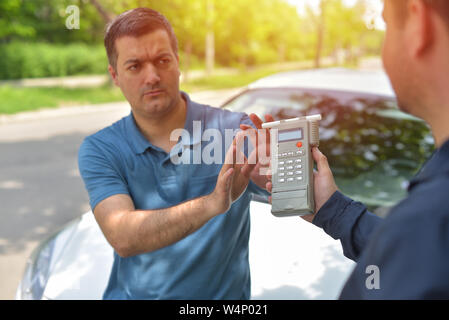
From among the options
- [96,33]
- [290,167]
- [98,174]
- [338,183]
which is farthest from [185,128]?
[96,33]

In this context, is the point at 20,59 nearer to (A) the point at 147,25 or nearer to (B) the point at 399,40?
(A) the point at 147,25

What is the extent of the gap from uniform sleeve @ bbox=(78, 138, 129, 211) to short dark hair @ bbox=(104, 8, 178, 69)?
0.29 m

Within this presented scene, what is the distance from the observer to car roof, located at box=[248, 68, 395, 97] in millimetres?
3061

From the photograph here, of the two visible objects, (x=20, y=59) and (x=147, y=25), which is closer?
(x=147, y=25)

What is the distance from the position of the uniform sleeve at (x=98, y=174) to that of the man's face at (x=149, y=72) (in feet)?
0.65

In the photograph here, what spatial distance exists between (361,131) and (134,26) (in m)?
2.02

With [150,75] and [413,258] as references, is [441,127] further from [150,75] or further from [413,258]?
[150,75]

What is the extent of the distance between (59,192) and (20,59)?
11.3 m

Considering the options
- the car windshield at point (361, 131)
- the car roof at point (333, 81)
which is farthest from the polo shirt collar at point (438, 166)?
the car roof at point (333, 81)

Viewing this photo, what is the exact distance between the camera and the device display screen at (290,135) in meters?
1.25

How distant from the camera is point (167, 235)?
1361mm

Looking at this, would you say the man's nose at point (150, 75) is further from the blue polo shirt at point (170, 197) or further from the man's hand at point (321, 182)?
the man's hand at point (321, 182)
